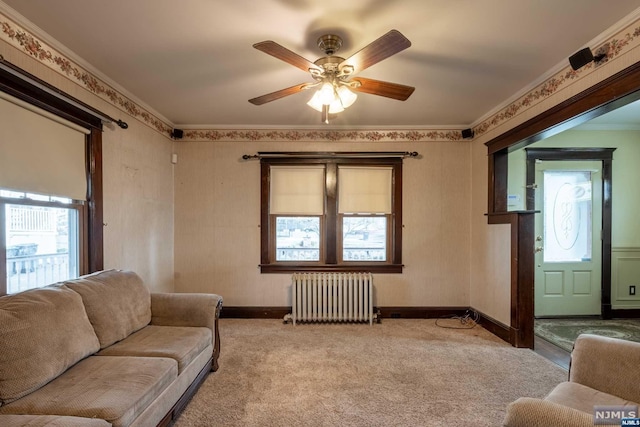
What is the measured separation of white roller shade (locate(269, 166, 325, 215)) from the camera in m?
4.16

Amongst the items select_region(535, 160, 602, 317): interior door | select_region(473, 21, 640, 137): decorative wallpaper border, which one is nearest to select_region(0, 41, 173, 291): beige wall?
select_region(473, 21, 640, 137): decorative wallpaper border

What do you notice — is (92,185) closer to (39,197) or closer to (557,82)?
(39,197)

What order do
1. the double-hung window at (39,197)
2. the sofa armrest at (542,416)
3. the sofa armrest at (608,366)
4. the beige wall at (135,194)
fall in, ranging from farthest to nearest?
the beige wall at (135,194) → the double-hung window at (39,197) → the sofa armrest at (608,366) → the sofa armrest at (542,416)

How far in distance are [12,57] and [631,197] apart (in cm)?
668

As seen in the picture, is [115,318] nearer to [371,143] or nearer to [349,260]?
[349,260]

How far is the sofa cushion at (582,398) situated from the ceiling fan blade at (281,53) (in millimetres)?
2297

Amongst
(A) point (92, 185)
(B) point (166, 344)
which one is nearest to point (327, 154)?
(A) point (92, 185)

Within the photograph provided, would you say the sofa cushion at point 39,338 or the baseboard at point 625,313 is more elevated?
the sofa cushion at point 39,338

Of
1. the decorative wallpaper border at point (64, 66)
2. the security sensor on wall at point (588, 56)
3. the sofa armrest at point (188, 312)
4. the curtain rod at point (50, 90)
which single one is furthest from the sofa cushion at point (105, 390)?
the security sensor on wall at point (588, 56)

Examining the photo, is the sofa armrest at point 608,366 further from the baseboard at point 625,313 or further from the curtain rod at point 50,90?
the curtain rod at point 50,90

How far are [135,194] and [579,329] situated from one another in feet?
17.8

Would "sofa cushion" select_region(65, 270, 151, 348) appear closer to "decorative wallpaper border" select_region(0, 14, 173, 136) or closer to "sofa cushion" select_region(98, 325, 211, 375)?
"sofa cushion" select_region(98, 325, 211, 375)

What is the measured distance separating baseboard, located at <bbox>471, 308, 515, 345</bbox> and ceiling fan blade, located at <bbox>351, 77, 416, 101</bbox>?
2.70 m

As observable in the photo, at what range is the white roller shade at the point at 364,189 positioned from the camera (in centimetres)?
416
